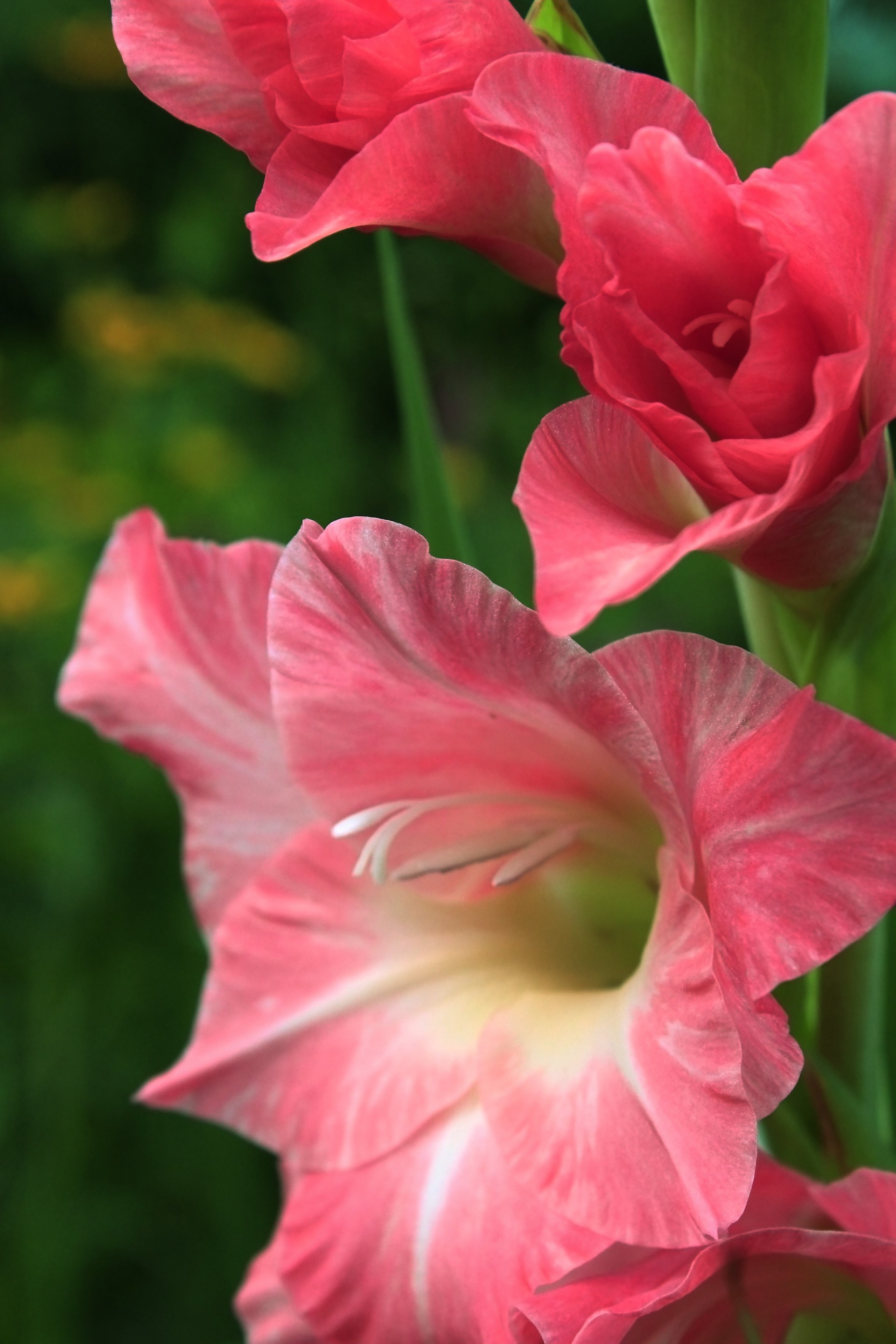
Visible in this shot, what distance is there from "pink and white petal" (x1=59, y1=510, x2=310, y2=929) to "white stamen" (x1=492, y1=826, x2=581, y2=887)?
10 cm

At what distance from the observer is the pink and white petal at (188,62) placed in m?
0.49

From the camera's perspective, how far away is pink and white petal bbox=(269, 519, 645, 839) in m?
0.47

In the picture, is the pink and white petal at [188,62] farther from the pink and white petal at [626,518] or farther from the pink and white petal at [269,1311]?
the pink and white petal at [269,1311]

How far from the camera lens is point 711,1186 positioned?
0.45m

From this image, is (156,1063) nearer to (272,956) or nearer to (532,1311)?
(272,956)

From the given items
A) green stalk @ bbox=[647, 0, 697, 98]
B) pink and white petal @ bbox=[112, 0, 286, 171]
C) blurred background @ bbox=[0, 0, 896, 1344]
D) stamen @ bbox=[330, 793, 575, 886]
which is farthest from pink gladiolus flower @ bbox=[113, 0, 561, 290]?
blurred background @ bbox=[0, 0, 896, 1344]

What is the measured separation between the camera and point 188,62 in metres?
0.50

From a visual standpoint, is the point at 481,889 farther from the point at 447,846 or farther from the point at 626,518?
the point at 626,518

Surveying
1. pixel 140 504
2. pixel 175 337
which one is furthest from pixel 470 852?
pixel 175 337

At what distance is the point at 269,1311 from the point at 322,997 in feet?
0.50

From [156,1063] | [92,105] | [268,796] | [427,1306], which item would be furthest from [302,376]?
[427,1306]

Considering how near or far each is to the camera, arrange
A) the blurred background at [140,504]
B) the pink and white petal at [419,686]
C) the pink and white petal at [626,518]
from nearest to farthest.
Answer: the pink and white petal at [626,518] < the pink and white petal at [419,686] < the blurred background at [140,504]

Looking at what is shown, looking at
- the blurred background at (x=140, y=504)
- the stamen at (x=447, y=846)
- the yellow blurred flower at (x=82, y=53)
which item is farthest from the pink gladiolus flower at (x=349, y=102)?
the yellow blurred flower at (x=82, y=53)

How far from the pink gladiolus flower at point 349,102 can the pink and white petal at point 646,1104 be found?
0.24 meters
